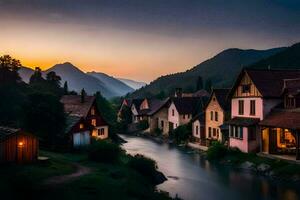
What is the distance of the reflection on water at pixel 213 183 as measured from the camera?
3169 cm

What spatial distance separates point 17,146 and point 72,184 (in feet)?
21.3

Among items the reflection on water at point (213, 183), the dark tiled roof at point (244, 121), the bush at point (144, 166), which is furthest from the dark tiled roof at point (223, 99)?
the bush at point (144, 166)

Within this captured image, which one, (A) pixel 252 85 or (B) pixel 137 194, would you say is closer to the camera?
(B) pixel 137 194

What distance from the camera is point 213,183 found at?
119ft

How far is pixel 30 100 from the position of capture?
144 feet

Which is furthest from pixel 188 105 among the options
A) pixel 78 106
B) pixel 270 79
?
pixel 270 79

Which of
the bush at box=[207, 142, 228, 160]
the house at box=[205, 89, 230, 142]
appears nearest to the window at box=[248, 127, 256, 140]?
the bush at box=[207, 142, 228, 160]

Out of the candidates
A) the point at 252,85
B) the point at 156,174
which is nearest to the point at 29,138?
the point at 156,174

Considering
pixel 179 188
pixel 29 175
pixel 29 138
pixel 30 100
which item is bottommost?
pixel 179 188

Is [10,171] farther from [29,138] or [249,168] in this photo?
[249,168]

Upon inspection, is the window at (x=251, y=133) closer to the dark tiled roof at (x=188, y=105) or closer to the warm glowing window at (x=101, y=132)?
the warm glowing window at (x=101, y=132)

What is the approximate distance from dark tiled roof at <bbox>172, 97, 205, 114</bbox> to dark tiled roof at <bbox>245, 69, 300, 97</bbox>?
24737mm

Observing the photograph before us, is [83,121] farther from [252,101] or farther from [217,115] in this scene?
[252,101]

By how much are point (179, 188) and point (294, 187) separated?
9408 millimetres
